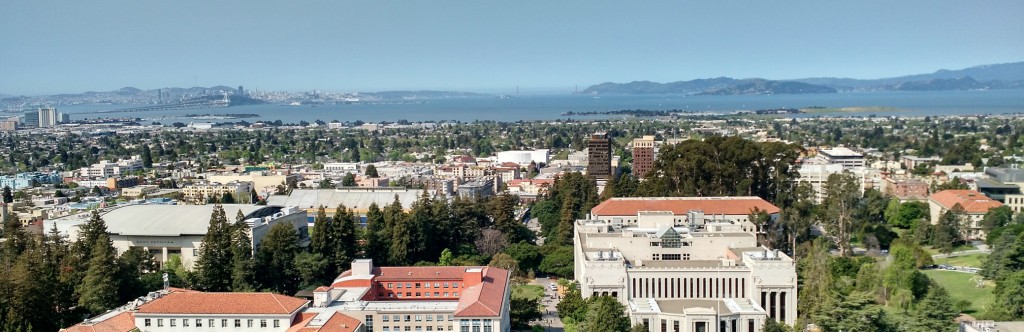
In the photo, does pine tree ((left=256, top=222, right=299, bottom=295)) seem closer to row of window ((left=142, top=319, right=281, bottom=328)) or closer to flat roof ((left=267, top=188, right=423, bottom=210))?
row of window ((left=142, top=319, right=281, bottom=328))

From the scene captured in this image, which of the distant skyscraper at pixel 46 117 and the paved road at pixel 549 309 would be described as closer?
the paved road at pixel 549 309

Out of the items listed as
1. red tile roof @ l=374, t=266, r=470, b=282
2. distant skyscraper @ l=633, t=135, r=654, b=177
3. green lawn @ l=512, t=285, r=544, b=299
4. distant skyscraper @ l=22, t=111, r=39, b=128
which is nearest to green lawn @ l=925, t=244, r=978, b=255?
green lawn @ l=512, t=285, r=544, b=299

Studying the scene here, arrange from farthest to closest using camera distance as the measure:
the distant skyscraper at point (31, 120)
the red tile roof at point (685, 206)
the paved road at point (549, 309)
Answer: the distant skyscraper at point (31, 120), the red tile roof at point (685, 206), the paved road at point (549, 309)

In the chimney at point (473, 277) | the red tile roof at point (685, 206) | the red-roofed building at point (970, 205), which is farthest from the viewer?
the red-roofed building at point (970, 205)

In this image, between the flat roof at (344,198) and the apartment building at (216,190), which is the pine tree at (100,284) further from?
the apartment building at (216,190)

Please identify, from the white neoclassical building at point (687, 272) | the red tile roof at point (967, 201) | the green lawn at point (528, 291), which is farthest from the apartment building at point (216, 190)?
the red tile roof at point (967, 201)

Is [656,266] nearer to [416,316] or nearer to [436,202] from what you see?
[416,316]
